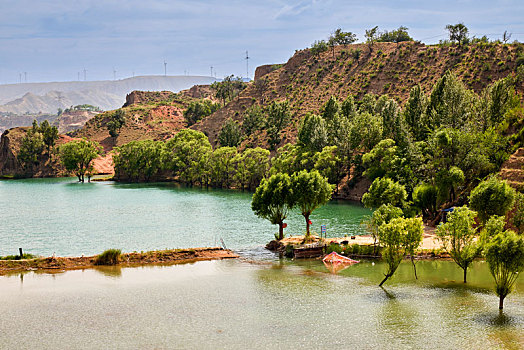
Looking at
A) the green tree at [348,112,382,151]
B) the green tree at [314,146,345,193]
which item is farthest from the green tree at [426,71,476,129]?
Answer: the green tree at [314,146,345,193]

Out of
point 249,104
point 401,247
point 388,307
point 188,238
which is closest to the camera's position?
point 388,307

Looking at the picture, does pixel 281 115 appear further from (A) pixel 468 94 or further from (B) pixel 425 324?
(B) pixel 425 324

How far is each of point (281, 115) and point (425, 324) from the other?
127628 millimetres

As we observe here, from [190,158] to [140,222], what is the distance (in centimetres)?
7261

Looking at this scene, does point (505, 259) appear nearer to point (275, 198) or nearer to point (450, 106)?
point (275, 198)

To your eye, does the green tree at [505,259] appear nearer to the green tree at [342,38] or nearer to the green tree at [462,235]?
the green tree at [462,235]

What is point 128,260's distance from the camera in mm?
56188

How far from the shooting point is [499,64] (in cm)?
13688

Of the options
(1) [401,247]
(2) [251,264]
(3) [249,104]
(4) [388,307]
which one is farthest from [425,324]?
(3) [249,104]

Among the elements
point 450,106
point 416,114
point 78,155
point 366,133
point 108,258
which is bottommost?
point 108,258

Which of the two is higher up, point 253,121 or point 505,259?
point 253,121

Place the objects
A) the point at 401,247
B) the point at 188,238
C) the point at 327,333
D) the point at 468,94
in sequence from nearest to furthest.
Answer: the point at 327,333, the point at 401,247, the point at 188,238, the point at 468,94

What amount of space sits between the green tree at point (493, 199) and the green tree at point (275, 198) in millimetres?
22623

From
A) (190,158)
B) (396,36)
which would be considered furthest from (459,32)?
(190,158)
